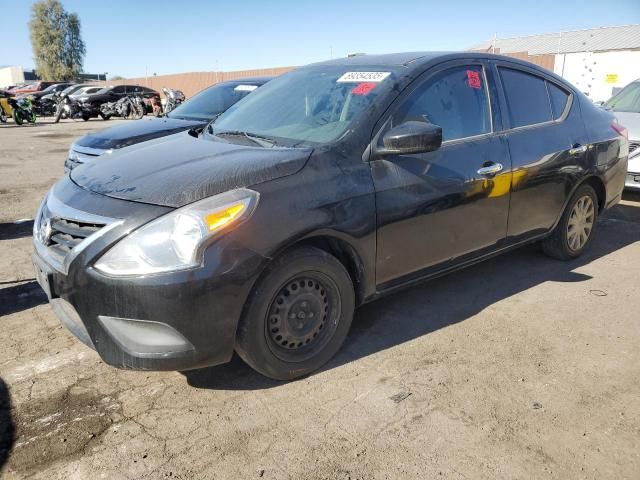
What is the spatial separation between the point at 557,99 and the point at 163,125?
4.51 meters

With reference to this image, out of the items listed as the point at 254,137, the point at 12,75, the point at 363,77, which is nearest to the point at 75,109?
the point at 254,137

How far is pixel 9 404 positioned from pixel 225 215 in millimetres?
1493

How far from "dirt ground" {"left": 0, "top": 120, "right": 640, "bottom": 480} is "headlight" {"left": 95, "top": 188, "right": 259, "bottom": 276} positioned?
0.78 metres

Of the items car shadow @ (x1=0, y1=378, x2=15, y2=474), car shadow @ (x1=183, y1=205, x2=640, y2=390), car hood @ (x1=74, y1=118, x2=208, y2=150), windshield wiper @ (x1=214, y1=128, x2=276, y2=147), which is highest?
windshield wiper @ (x1=214, y1=128, x2=276, y2=147)

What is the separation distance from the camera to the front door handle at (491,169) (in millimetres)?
3517

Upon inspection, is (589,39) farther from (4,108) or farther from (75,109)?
(4,108)

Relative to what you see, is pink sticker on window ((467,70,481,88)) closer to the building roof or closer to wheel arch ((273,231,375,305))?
wheel arch ((273,231,375,305))

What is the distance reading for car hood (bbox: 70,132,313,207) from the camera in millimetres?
2557

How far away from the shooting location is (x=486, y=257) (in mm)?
3840

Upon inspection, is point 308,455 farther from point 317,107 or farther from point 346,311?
point 317,107

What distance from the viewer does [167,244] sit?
7.77 ft

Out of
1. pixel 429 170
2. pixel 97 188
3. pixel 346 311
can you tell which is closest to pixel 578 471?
pixel 346 311

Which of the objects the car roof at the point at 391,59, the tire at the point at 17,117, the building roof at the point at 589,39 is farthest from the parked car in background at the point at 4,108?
the car roof at the point at 391,59

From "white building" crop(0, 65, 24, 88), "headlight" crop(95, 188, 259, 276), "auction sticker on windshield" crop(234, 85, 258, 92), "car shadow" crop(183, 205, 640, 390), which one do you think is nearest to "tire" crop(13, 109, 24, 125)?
"auction sticker on windshield" crop(234, 85, 258, 92)
